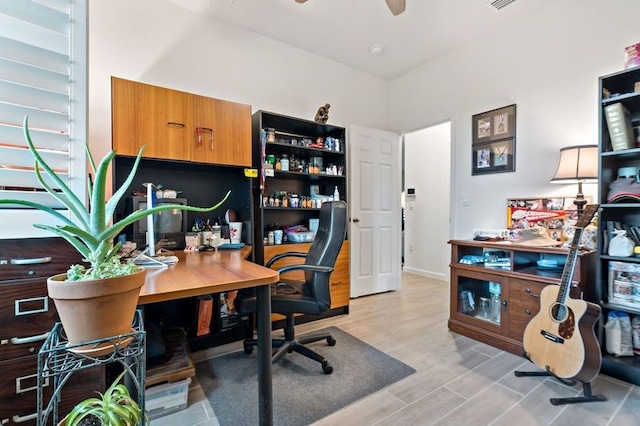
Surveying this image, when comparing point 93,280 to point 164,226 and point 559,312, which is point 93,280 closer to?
point 164,226

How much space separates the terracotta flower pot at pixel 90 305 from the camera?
2.29ft

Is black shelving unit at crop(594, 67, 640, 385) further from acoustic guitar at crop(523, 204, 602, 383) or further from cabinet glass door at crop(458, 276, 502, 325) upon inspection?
cabinet glass door at crop(458, 276, 502, 325)

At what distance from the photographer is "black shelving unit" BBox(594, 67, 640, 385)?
1.79 metres

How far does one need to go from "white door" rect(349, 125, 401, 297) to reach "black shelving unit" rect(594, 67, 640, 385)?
2.07 metres

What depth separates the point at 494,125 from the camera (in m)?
3.00

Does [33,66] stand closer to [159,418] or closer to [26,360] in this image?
[26,360]

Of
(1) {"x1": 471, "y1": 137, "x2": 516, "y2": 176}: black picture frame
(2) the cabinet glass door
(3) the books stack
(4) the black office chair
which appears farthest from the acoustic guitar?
(4) the black office chair

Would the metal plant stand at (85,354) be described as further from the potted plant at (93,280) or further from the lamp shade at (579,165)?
the lamp shade at (579,165)

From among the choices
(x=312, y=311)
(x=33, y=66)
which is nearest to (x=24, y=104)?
(x=33, y=66)

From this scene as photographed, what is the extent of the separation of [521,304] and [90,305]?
2.55 meters

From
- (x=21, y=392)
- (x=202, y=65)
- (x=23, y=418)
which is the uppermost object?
(x=202, y=65)

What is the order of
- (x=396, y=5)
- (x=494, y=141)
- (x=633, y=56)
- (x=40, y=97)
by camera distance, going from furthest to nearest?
(x=494, y=141) → (x=396, y=5) → (x=633, y=56) → (x=40, y=97)

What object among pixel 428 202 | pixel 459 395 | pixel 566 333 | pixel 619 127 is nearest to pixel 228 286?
pixel 459 395

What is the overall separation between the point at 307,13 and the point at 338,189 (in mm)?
1758
